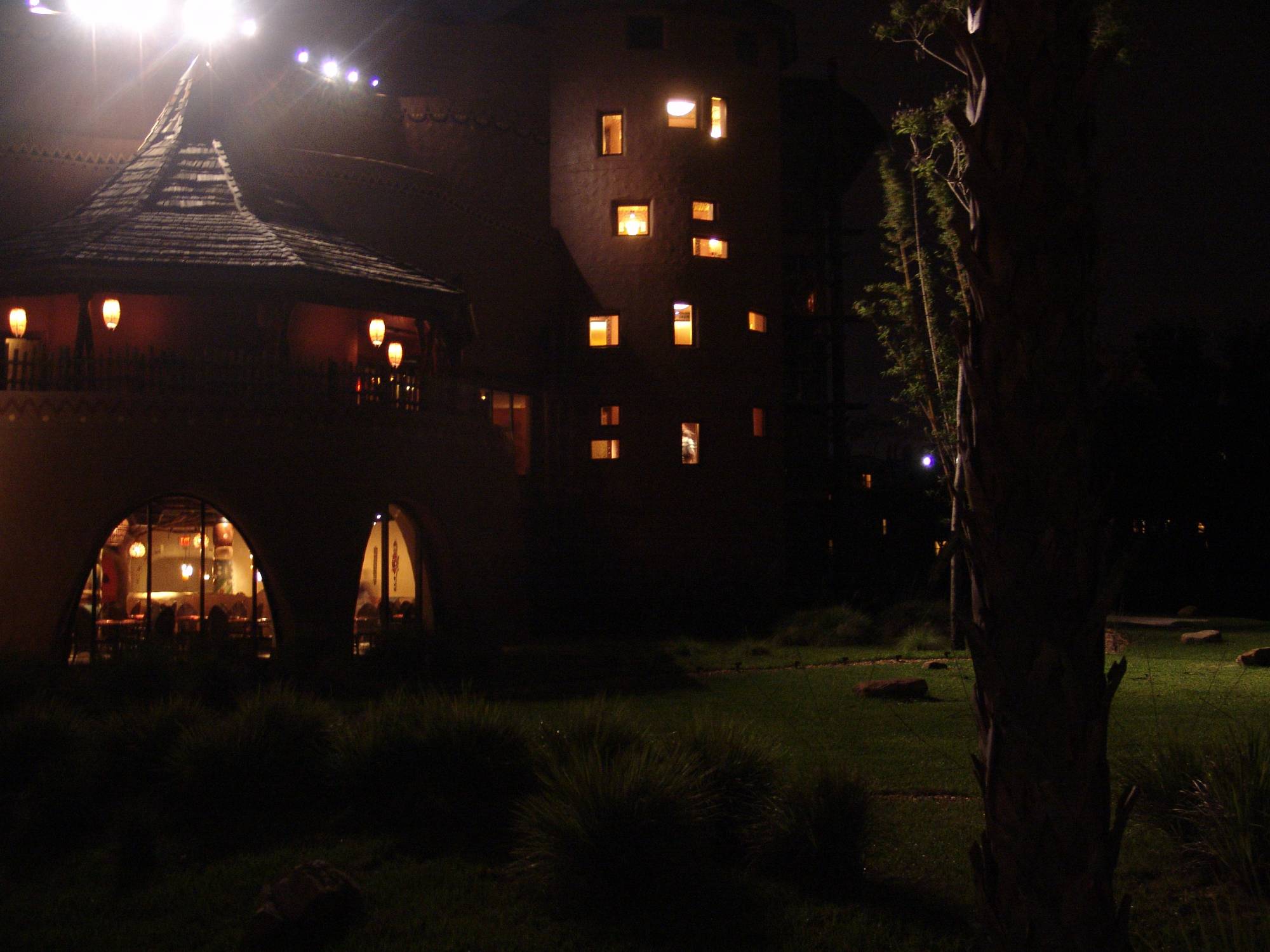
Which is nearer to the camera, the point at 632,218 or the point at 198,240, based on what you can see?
the point at 198,240

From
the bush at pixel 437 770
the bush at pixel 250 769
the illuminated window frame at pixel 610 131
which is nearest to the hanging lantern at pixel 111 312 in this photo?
the bush at pixel 250 769

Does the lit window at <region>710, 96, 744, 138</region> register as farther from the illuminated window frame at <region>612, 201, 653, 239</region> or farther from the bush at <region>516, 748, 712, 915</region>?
the bush at <region>516, 748, 712, 915</region>

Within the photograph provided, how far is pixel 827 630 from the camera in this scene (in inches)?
1061

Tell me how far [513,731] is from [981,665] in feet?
23.6

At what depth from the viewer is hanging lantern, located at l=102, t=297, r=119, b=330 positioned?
2036cm

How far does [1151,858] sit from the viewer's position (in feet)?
28.1

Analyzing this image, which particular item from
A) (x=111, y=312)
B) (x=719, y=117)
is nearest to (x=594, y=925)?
(x=111, y=312)

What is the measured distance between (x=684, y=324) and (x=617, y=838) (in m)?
23.7

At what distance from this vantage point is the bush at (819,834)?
8.55 meters

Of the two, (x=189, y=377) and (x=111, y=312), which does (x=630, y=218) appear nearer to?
(x=111, y=312)

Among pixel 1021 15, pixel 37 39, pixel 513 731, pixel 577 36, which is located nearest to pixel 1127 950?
pixel 1021 15

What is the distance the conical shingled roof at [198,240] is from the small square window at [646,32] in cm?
1173

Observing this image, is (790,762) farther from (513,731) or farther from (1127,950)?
(1127,950)

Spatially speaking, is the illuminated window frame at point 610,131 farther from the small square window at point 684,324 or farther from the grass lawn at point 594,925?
the grass lawn at point 594,925
